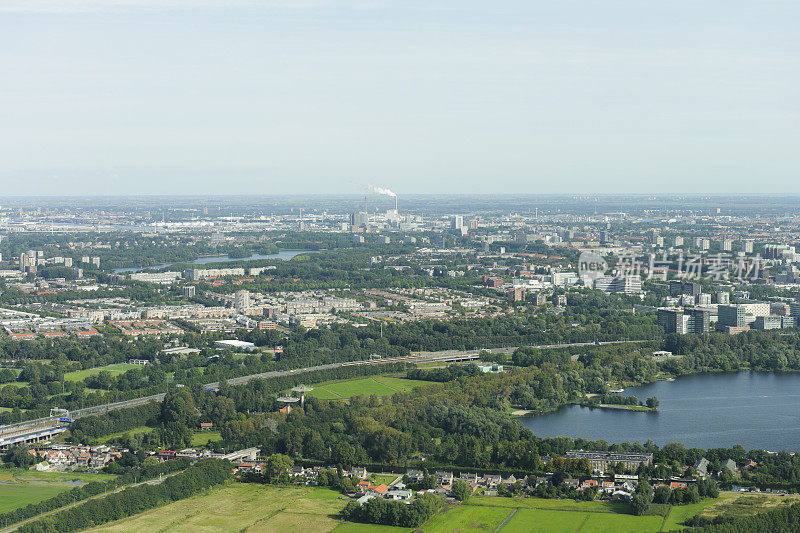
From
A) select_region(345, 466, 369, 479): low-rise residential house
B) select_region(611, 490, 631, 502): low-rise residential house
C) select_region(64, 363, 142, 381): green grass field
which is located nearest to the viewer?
select_region(611, 490, 631, 502): low-rise residential house

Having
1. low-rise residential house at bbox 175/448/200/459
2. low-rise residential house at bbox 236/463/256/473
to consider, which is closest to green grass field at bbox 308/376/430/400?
low-rise residential house at bbox 175/448/200/459

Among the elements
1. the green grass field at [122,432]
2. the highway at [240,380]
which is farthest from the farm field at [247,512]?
the highway at [240,380]

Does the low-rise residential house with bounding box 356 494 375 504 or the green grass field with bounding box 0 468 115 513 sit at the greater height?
the low-rise residential house with bounding box 356 494 375 504

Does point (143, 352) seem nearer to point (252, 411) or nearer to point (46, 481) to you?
point (252, 411)

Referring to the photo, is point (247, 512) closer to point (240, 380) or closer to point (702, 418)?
point (240, 380)

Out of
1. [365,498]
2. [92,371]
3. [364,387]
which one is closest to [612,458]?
[365,498]

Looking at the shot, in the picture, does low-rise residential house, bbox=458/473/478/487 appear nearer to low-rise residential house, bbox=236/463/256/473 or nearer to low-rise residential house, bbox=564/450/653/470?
low-rise residential house, bbox=564/450/653/470

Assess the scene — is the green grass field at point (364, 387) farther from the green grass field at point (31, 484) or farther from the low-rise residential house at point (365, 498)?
the low-rise residential house at point (365, 498)

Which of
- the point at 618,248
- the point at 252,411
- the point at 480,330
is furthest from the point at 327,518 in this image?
the point at 618,248
